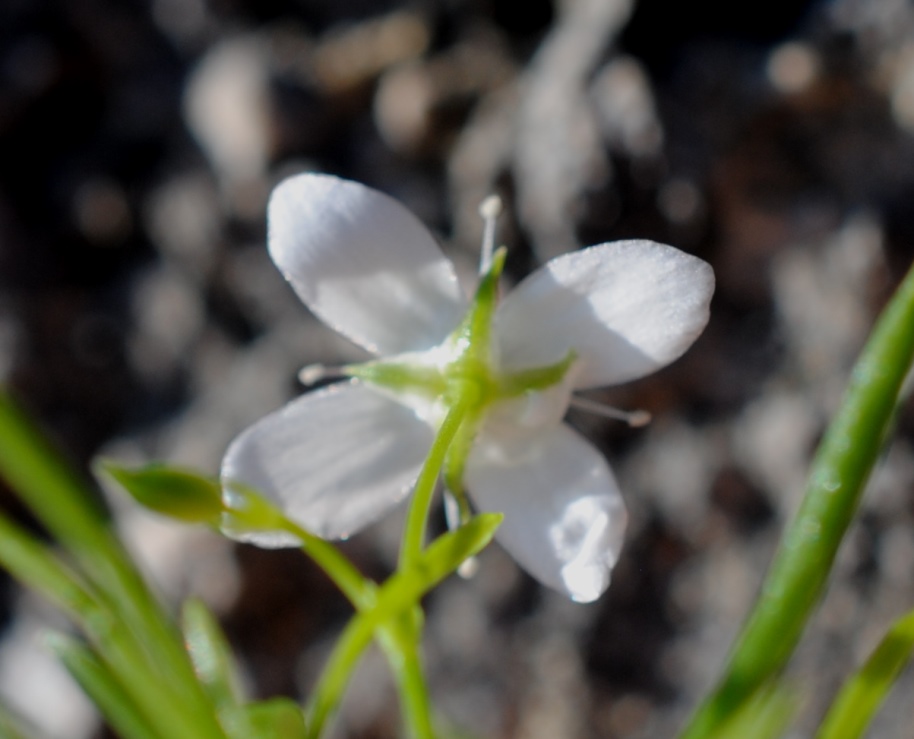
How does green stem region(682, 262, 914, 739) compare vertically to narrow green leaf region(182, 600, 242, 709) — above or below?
above

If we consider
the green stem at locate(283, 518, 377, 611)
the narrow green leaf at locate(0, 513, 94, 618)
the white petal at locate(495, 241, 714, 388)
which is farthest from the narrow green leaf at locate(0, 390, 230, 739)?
the white petal at locate(495, 241, 714, 388)

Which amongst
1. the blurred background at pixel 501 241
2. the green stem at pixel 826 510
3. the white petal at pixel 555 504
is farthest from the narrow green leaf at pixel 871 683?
the blurred background at pixel 501 241

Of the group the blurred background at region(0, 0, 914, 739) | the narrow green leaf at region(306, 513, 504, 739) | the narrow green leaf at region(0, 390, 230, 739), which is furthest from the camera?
the blurred background at region(0, 0, 914, 739)

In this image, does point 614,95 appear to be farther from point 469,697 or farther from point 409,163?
point 469,697

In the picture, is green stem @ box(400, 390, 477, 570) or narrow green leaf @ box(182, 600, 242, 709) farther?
narrow green leaf @ box(182, 600, 242, 709)

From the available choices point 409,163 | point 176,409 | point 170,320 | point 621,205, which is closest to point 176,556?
point 176,409

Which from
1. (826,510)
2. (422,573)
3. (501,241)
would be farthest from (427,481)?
(501,241)

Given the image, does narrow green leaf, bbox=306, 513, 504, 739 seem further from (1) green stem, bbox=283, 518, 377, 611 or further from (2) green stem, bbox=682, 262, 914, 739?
(2) green stem, bbox=682, 262, 914, 739
